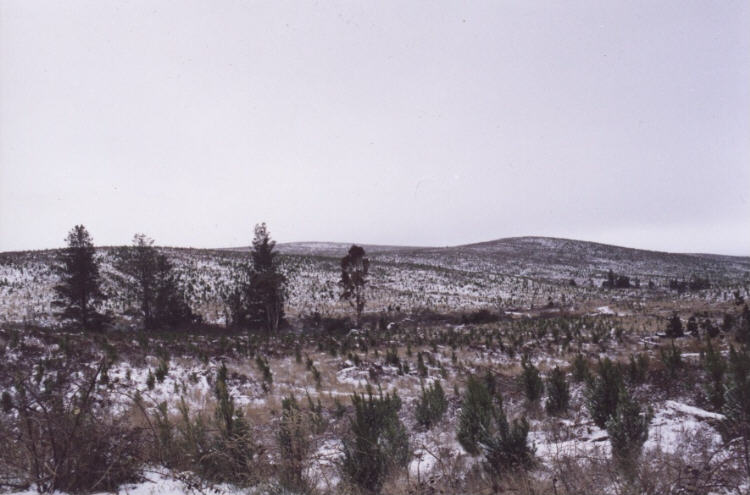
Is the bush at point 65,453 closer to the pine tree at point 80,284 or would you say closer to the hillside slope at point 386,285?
the pine tree at point 80,284

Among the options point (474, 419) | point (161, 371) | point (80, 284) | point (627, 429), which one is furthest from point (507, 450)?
Answer: point (80, 284)

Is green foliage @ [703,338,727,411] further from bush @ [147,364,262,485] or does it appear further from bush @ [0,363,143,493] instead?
bush @ [0,363,143,493]

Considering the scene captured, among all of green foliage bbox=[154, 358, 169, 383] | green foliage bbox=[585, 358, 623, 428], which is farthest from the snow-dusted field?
green foliage bbox=[585, 358, 623, 428]

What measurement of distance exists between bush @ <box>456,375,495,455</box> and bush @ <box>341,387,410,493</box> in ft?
3.50

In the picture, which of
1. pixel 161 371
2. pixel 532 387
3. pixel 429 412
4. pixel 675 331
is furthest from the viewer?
pixel 675 331

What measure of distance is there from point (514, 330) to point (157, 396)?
61.7 feet

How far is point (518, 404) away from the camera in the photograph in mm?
8750

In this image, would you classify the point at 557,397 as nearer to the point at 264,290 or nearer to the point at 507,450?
the point at 507,450

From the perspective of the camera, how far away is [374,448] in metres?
4.32

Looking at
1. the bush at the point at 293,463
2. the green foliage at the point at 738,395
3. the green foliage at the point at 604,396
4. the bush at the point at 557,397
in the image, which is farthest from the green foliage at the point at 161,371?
the green foliage at the point at 738,395

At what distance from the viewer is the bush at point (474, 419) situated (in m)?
5.53

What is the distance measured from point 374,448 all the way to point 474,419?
2285mm

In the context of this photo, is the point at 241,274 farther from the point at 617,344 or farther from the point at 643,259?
the point at 643,259

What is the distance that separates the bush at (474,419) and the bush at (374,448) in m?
1.07
